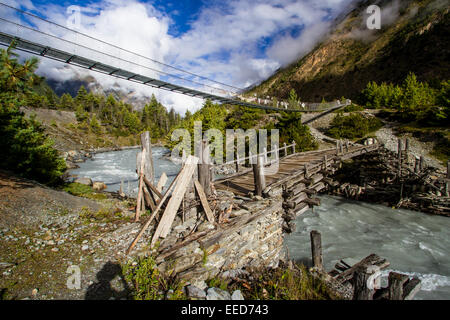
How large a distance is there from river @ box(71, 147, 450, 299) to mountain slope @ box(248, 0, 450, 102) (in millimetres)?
54027

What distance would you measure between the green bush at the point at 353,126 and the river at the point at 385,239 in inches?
715

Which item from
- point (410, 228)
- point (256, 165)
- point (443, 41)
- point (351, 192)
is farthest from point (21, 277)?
point (443, 41)

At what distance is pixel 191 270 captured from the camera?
4340 millimetres

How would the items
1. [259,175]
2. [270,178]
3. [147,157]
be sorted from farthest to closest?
[270,178], [259,175], [147,157]

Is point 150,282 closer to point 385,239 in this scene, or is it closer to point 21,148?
point 385,239

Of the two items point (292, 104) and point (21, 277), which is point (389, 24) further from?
point (21, 277)

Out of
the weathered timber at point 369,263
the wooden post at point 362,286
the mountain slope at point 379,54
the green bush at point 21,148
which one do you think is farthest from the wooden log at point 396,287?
the mountain slope at point 379,54

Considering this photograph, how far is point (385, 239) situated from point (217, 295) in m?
11.8

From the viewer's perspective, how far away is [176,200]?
5543 millimetres

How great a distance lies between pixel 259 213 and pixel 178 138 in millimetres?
38354

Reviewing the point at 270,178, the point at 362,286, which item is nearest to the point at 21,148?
the point at 270,178

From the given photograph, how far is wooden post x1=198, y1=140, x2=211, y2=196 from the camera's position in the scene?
613 cm

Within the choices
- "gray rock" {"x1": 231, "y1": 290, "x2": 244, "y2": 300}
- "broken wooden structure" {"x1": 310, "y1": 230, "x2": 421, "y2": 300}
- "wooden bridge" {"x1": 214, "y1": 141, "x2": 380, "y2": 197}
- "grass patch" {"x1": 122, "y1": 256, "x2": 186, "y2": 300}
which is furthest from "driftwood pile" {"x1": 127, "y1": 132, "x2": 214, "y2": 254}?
"broken wooden structure" {"x1": 310, "y1": 230, "x2": 421, "y2": 300}

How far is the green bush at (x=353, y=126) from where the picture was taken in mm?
31016
